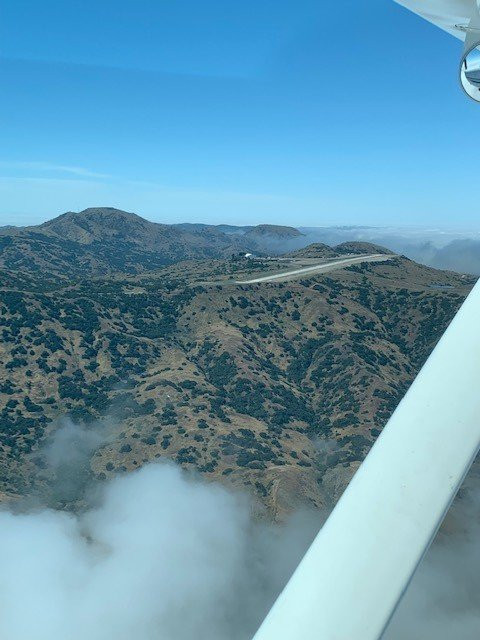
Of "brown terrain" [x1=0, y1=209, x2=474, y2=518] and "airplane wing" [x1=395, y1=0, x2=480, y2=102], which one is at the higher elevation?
"airplane wing" [x1=395, y1=0, x2=480, y2=102]

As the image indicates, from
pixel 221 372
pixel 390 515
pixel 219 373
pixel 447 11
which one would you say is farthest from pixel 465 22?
pixel 221 372

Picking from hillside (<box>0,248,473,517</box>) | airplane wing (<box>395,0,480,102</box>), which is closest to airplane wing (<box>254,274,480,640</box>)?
airplane wing (<box>395,0,480,102</box>)

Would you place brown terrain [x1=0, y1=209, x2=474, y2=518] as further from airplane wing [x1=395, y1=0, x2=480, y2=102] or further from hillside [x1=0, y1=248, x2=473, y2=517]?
airplane wing [x1=395, y1=0, x2=480, y2=102]

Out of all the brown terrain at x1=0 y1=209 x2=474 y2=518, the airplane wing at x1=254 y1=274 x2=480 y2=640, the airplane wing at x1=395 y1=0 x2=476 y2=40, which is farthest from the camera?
the brown terrain at x1=0 y1=209 x2=474 y2=518

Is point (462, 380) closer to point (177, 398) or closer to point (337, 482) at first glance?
point (337, 482)

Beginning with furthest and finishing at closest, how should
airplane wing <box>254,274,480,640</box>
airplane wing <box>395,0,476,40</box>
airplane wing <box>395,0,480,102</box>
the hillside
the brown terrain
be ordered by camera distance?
1. the hillside
2. the brown terrain
3. airplane wing <box>395,0,476,40</box>
4. airplane wing <box>395,0,480,102</box>
5. airplane wing <box>254,274,480,640</box>

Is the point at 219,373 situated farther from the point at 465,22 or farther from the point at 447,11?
the point at 447,11
